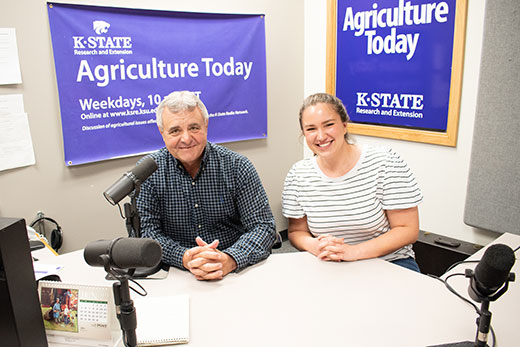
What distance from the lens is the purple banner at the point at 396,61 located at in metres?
2.60

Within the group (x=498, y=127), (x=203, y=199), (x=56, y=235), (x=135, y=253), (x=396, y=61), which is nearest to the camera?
(x=135, y=253)

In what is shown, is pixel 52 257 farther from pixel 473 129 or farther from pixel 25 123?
pixel 473 129

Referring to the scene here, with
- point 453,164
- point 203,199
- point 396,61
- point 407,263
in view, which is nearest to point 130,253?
point 203,199

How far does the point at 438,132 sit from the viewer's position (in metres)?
2.69

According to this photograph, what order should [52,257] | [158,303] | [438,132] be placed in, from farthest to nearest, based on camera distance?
1. [438,132]
2. [52,257]
3. [158,303]

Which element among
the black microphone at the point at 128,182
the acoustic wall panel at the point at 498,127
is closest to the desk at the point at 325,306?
the black microphone at the point at 128,182

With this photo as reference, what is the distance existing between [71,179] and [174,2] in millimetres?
1328

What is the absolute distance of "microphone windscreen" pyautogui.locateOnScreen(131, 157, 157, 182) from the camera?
1349 millimetres

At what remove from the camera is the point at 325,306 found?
1.26m

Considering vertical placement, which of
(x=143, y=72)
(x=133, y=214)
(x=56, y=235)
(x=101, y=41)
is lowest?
(x=56, y=235)

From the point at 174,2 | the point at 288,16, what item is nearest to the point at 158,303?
the point at 174,2

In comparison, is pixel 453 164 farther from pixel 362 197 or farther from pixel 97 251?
pixel 97 251

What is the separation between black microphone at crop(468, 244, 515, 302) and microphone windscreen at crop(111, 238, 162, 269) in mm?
692

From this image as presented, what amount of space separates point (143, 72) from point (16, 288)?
195cm
